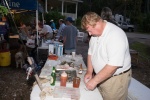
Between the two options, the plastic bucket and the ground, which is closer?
the ground

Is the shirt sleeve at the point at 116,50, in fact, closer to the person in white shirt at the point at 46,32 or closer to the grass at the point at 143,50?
the person in white shirt at the point at 46,32

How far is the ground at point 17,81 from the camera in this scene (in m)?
4.38

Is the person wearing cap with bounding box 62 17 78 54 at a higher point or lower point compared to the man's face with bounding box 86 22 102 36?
lower

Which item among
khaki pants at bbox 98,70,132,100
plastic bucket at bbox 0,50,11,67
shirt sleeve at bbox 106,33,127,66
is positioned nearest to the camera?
shirt sleeve at bbox 106,33,127,66

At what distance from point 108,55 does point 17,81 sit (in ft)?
12.7

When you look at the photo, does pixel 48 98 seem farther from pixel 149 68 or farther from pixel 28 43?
pixel 149 68

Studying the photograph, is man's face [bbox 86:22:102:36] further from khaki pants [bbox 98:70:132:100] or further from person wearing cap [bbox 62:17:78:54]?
person wearing cap [bbox 62:17:78:54]

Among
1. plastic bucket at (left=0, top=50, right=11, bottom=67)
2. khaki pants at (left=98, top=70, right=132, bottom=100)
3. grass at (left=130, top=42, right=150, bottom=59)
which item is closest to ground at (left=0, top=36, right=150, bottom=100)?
plastic bucket at (left=0, top=50, right=11, bottom=67)

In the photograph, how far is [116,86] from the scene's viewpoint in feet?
7.69

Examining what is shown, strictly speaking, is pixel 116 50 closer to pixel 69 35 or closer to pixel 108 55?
pixel 108 55

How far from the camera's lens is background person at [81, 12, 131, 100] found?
2.01 m

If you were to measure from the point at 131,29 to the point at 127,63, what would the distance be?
26.7 meters

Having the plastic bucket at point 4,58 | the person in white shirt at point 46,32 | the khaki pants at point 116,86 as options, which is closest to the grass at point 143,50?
the person in white shirt at point 46,32

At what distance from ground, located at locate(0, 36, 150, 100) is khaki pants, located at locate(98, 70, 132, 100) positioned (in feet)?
8.06
